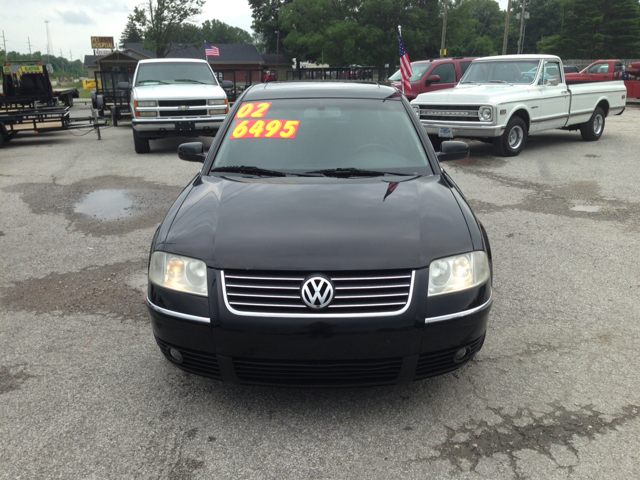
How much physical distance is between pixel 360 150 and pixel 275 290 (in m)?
1.63

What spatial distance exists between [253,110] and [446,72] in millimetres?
13662

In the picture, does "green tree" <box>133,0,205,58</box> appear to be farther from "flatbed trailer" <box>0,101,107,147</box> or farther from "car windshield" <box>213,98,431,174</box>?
"car windshield" <box>213,98,431,174</box>

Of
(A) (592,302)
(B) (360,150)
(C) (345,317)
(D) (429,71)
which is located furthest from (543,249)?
(D) (429,71)

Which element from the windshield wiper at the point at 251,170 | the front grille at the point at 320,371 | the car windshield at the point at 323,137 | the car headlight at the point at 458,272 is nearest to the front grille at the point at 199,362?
the front grille at the point at 320,371

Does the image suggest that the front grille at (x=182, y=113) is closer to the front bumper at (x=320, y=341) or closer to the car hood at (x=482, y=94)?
the car hood at (x=482, y=94)

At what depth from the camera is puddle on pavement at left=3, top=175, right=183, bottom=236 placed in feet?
22.1

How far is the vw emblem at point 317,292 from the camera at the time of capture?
255 centimetres

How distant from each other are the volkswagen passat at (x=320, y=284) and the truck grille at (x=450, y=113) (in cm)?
806

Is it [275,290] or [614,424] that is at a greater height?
[275,290]

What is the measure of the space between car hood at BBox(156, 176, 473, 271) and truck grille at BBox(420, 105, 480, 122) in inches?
312

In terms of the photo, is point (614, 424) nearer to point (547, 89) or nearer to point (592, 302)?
point (592, 302)

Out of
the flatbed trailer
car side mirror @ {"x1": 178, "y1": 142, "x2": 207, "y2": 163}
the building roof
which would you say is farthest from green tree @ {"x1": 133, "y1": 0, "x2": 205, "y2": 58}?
the building roof

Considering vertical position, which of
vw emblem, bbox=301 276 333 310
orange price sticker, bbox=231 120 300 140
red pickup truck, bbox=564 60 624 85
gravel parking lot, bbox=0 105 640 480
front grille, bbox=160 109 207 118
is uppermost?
red pickup truck, bbox=564 60 624 85

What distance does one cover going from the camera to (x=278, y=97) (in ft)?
14.4
